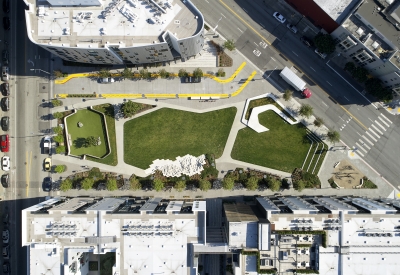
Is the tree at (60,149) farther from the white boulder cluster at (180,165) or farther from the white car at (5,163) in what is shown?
the white boulder cluster at (180,165)

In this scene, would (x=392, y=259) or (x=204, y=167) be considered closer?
(x=392, y=259)

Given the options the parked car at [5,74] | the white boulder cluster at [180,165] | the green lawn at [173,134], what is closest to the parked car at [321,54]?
the green lawn at [173,134]

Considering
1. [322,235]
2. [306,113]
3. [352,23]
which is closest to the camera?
[322,235]

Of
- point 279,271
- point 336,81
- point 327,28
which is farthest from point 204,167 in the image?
point 327,28

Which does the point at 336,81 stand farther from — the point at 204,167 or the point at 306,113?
the point at 204,167

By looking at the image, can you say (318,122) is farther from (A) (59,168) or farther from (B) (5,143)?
(B) (5,143)

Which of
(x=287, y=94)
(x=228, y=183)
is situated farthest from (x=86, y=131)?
(x=287, y=94)
